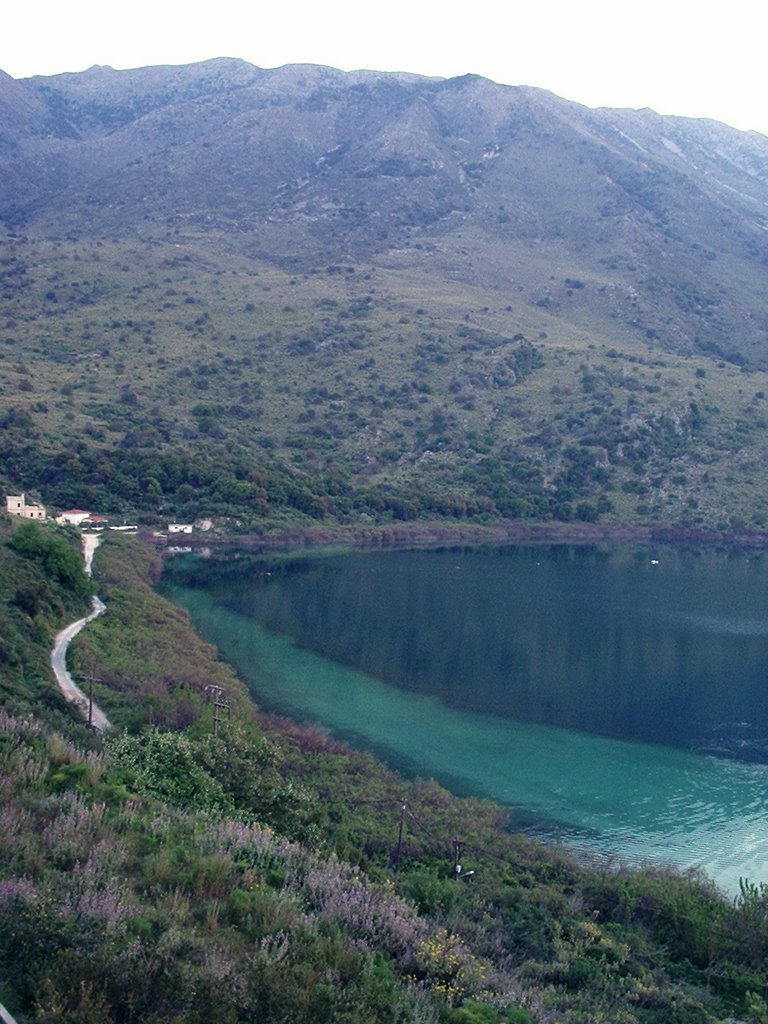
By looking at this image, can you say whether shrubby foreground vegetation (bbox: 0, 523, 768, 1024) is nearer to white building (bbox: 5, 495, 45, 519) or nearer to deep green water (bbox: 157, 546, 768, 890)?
deep green water (bbox: 157, 546, 768, 890)

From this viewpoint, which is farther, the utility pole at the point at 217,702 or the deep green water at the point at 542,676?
the deep green water at the point at 542,676

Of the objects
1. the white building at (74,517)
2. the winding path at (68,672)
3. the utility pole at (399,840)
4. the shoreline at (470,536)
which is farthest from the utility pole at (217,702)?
the shoreline at (470,536)

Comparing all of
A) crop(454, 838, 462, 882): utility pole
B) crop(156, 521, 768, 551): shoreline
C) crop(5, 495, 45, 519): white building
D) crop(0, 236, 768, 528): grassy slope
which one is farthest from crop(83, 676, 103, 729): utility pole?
crop(0, 236, 768, 528): grassy slope

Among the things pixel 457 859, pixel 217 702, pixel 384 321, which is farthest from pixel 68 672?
pixel 384 321

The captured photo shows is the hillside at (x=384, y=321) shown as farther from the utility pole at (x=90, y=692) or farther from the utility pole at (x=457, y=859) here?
the utility pole at (x=457, y=859)

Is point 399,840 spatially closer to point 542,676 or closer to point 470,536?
point 542,676
